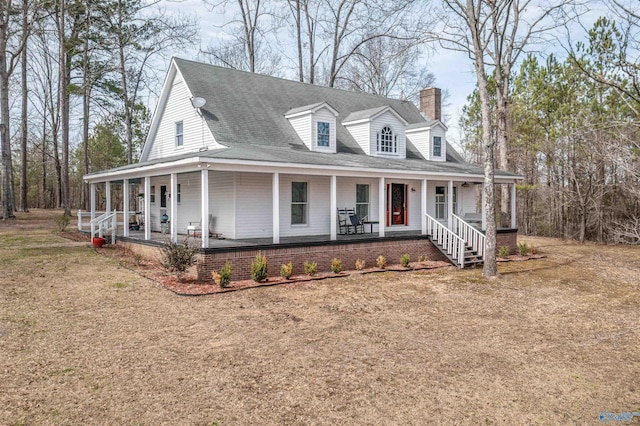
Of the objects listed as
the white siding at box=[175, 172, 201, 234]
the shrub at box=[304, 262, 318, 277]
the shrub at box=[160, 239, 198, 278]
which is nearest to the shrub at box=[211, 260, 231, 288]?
the shrub at box=[160, 239, 198, 278]

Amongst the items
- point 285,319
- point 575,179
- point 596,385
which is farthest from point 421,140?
point 596,385

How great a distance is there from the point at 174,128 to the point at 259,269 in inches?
342

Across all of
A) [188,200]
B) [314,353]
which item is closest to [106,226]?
[188,200]

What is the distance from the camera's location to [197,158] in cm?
1055

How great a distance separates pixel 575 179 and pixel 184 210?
17.8m

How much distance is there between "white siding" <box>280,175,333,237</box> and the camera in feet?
46.9

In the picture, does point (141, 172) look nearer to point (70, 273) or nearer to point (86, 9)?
point (70, 273)

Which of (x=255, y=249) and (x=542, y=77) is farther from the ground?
(x=542, y=77)

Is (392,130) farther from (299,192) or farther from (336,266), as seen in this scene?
(336,266)

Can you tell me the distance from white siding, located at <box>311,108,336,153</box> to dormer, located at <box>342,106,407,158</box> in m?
1.73

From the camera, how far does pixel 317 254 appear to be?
12.3 meters

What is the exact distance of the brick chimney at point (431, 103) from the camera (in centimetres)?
2317

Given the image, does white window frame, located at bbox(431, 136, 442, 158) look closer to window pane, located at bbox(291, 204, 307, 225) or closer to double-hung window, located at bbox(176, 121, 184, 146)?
window pane, located at bbox(291, 204, 307, 225)

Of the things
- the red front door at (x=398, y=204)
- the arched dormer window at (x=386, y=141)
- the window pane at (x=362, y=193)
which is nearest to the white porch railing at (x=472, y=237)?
the red front door at (x=398, y=204)
